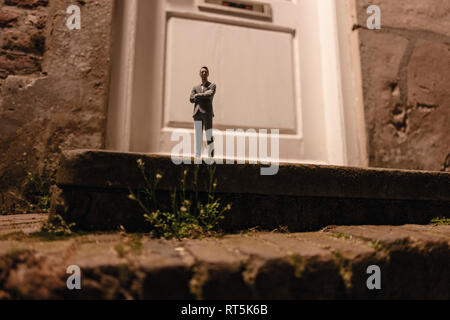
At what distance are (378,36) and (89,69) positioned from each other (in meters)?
2.16

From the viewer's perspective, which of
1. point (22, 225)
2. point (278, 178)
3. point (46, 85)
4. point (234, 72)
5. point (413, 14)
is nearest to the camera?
point (22, 225)

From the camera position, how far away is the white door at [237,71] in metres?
2.05

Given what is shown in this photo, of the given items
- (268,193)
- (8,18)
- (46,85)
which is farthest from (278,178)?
(8,18)

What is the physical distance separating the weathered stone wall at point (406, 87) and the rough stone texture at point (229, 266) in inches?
48.3

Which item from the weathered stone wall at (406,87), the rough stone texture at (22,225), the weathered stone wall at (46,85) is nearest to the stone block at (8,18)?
the weathered stone wall at (46,85)

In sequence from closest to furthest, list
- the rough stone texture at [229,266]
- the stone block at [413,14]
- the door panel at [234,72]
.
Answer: the rough stone texture at [229,266] < the door panel at [234,72] < the stone block at [413,14]

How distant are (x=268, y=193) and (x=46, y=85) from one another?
1.50 meters

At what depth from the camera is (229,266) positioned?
82 centimetres

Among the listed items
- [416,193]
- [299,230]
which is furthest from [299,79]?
[299,230]

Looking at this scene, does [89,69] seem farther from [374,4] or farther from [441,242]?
[374,4]

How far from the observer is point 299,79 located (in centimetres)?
242

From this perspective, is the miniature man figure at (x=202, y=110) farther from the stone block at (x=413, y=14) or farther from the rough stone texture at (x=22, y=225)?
the stone block at (x=413, y=14)

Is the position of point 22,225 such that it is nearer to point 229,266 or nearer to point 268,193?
point 229,266
